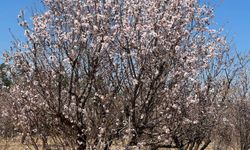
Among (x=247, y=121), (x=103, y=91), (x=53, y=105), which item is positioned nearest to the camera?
(x=53, y=105)

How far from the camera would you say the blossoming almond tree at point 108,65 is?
932 cm

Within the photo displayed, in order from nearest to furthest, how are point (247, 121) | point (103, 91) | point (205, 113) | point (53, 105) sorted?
point (53, 105) < point (103, 91) < point (205, 113) < point (247, 121)

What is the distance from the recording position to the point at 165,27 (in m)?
9.52

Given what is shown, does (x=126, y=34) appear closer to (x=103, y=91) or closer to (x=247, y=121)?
(x=103, y=91)

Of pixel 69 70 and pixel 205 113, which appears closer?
pixel 69 70

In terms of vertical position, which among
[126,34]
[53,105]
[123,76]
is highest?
[126,34]

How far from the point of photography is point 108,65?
9945 mm

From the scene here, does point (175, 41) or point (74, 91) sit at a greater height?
point (175, 41)

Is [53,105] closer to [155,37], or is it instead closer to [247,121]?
Answer: [155,37]

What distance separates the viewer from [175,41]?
9625 mm

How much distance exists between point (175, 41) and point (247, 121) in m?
8.32

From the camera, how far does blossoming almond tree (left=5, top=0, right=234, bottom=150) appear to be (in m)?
9.32

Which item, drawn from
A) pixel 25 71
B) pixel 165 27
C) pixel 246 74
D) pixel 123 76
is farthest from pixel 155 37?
pixel 246 74

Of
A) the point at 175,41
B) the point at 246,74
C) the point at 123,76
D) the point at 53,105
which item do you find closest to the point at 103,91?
the point at 123,76
